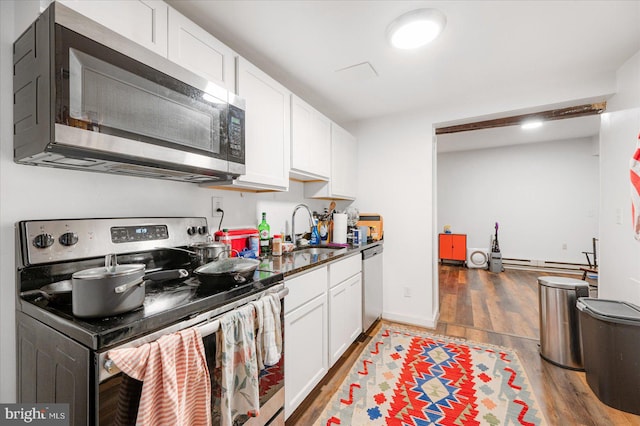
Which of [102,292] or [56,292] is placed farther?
[56,292]

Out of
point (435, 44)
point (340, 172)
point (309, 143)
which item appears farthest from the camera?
point (340, 172)

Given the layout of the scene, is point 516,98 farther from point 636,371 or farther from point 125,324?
point 125,324

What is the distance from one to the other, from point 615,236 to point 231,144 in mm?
2937

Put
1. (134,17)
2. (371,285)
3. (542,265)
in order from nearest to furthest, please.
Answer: (134,17) < (371,285) < (542,265)

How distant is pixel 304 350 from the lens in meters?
1.67

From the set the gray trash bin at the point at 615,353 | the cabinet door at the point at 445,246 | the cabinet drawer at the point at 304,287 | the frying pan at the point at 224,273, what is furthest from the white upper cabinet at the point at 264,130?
the cabinet door at the point at 445,246

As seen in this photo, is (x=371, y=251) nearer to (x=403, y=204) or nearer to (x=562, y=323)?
(x=403, y=204)

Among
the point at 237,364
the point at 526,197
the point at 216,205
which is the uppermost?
the point at 526,197

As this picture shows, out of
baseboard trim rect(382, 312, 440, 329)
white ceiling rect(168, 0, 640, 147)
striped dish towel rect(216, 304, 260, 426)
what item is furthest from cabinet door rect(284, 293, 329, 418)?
white ceiling rect(168, 0, 640, 147)

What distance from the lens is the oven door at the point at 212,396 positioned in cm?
74

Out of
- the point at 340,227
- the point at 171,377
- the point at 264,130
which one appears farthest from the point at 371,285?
the point at 171,377

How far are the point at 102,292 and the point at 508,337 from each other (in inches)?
128

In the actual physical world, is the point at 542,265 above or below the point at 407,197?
below

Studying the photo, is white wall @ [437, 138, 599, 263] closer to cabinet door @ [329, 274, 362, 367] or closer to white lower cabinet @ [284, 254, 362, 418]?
cabinet door @ [329, 274, 362, 367]
